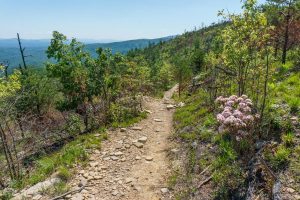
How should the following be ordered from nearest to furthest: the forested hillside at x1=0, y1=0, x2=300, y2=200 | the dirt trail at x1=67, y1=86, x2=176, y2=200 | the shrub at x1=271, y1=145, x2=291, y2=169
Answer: the shrub at x1=271, y1=145, x2=291, y2=169 → the forested hillside at x1=0, y1=0, x2=300, y2=200 → the dirt trail at x1=67, y1=86, x2=176, y2=200

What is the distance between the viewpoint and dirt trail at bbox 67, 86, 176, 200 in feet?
27.5

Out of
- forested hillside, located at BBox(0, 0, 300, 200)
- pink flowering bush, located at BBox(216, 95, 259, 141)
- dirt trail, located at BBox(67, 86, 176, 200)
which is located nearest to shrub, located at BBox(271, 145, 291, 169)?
forested hillside, located at BBox(0, 0, 300, 200)

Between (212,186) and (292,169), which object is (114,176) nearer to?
(212,186)

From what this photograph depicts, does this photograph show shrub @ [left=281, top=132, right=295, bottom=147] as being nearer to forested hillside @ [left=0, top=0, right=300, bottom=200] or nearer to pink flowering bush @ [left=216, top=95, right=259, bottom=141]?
forested hillside @ [left=0, top=0, right=300, bottom=200]

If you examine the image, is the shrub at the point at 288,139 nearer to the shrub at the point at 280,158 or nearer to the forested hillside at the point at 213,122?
the forested hillside at the point at 213,122

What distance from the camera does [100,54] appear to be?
15.3 meters

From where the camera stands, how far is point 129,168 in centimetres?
984

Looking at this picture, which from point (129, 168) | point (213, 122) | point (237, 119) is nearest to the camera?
point (237, 119)

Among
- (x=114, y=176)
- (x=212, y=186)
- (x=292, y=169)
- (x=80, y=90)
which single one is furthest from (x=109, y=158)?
(x=292, y=169)

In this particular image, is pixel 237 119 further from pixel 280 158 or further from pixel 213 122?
pixel 213 122

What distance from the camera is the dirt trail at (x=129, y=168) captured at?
8391 mm

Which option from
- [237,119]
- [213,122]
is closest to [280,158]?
[237,119]

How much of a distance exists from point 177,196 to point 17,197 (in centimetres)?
503

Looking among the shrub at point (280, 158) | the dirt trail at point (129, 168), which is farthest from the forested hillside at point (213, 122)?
the dirt trail at point (129, 168)
